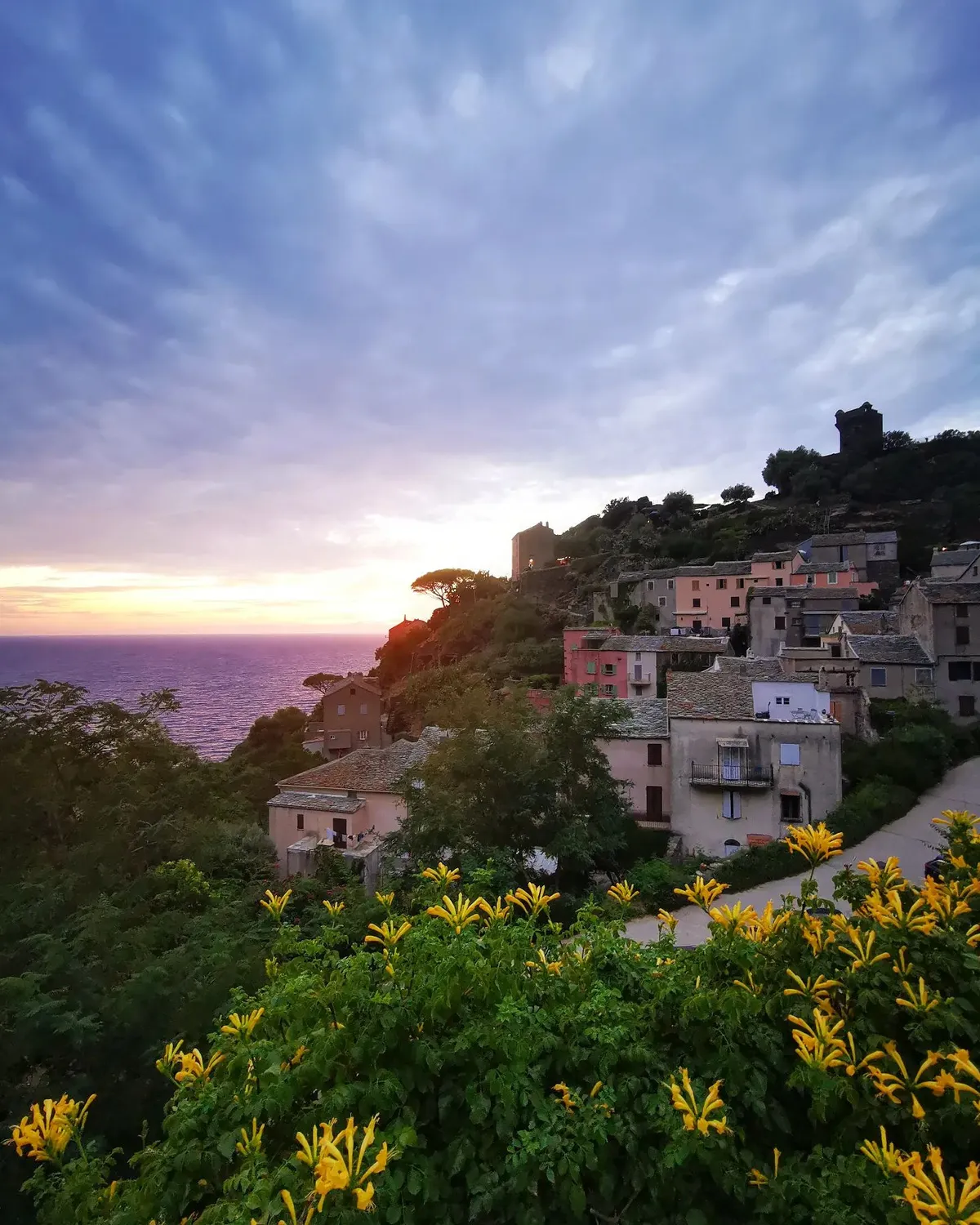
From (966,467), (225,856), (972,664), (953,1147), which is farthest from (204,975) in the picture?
(966,467)

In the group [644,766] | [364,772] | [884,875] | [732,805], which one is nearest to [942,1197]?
[884,875]

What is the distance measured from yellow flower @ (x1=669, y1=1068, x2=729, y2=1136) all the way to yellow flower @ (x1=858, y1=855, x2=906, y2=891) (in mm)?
1573

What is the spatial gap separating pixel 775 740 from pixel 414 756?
1150 cm

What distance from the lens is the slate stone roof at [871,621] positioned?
28078 mm

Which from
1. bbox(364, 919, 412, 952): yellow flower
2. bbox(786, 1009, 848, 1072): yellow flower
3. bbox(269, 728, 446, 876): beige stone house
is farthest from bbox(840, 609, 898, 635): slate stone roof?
bbox(364, 919, 412, 952): yellow flower

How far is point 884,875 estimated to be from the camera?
11.6 ft

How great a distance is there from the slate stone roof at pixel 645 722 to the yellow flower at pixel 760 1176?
17034mm

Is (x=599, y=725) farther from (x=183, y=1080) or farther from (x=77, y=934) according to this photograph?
(x=183, y=1080)

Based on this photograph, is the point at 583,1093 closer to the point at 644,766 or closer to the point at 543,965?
the point at 543,965

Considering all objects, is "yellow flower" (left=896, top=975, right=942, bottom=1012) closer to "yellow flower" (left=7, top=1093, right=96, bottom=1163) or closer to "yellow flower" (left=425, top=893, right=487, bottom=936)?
"yellow flower" (left=425, top=893, right=487, bottom=936)

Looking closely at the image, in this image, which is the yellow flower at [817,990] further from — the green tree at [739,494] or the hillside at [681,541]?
the green tree at [739,494]

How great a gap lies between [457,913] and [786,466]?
6681 centimetres

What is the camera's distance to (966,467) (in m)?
52.2

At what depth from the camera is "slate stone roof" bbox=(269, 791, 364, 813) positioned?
18.4m
